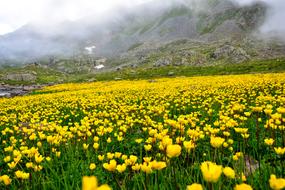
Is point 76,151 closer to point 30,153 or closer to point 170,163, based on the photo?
point 30,153

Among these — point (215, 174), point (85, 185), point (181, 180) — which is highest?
point (85, 185)

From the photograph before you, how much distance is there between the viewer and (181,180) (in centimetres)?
519

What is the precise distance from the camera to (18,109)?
21.3 meters

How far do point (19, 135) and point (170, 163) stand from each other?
8.41 m

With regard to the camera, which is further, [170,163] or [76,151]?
[76,151]

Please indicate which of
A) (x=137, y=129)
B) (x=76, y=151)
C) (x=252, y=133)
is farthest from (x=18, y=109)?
(x=252, y=133)

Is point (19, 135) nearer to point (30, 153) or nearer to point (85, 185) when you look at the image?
point (30, 153)

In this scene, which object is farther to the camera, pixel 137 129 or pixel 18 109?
pixel 18 109

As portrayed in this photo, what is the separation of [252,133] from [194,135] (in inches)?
172

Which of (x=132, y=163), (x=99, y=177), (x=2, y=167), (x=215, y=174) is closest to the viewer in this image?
(x=215, y=174)

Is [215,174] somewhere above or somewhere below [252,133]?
above

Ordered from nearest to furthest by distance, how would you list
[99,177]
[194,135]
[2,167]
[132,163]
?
[132,163], [194,135], [99,177], [2,167]

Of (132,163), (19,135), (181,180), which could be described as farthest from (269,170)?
(19,135)

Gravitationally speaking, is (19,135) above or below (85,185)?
below
